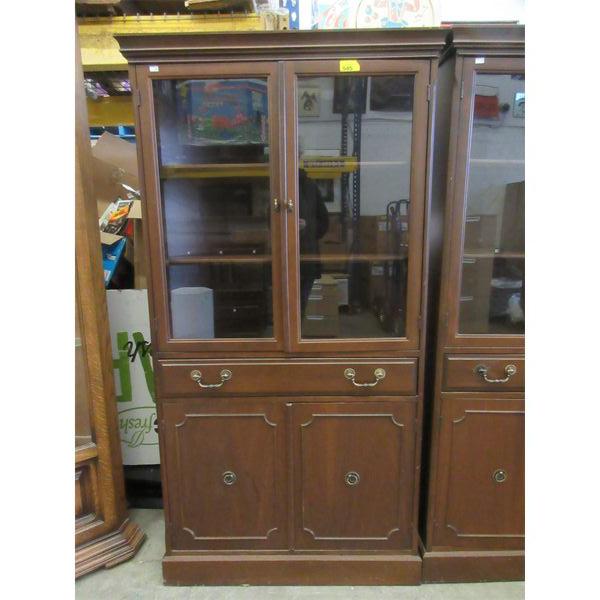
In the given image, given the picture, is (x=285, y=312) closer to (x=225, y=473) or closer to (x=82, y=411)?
(x=225, y=473)

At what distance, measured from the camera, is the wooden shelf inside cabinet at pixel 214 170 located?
1.33m

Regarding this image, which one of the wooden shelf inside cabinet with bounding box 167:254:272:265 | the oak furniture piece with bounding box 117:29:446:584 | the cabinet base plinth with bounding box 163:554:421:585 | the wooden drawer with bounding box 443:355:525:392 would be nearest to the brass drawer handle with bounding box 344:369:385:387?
the oak furniture piece with bounding box 117:29:446:584

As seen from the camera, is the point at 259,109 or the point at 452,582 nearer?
the point at 259,109

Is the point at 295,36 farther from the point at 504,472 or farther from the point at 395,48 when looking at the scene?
the point at 504,472

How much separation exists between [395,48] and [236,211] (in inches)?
27.2

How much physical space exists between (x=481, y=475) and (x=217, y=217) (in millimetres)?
1292

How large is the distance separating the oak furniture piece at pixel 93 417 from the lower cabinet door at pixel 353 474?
720 millimetres

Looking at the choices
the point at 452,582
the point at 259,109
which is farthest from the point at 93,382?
the point at 452,582

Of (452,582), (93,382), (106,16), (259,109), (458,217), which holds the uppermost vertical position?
(106,16)

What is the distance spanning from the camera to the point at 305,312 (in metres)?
1.39

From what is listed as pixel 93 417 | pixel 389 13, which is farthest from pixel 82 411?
pixel 389 13

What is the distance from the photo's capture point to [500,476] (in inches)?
56.0

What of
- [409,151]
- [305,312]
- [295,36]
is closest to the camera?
[295,36]

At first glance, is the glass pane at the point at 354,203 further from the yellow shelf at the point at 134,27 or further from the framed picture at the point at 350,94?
the yellow shelf at the point at 134,27
